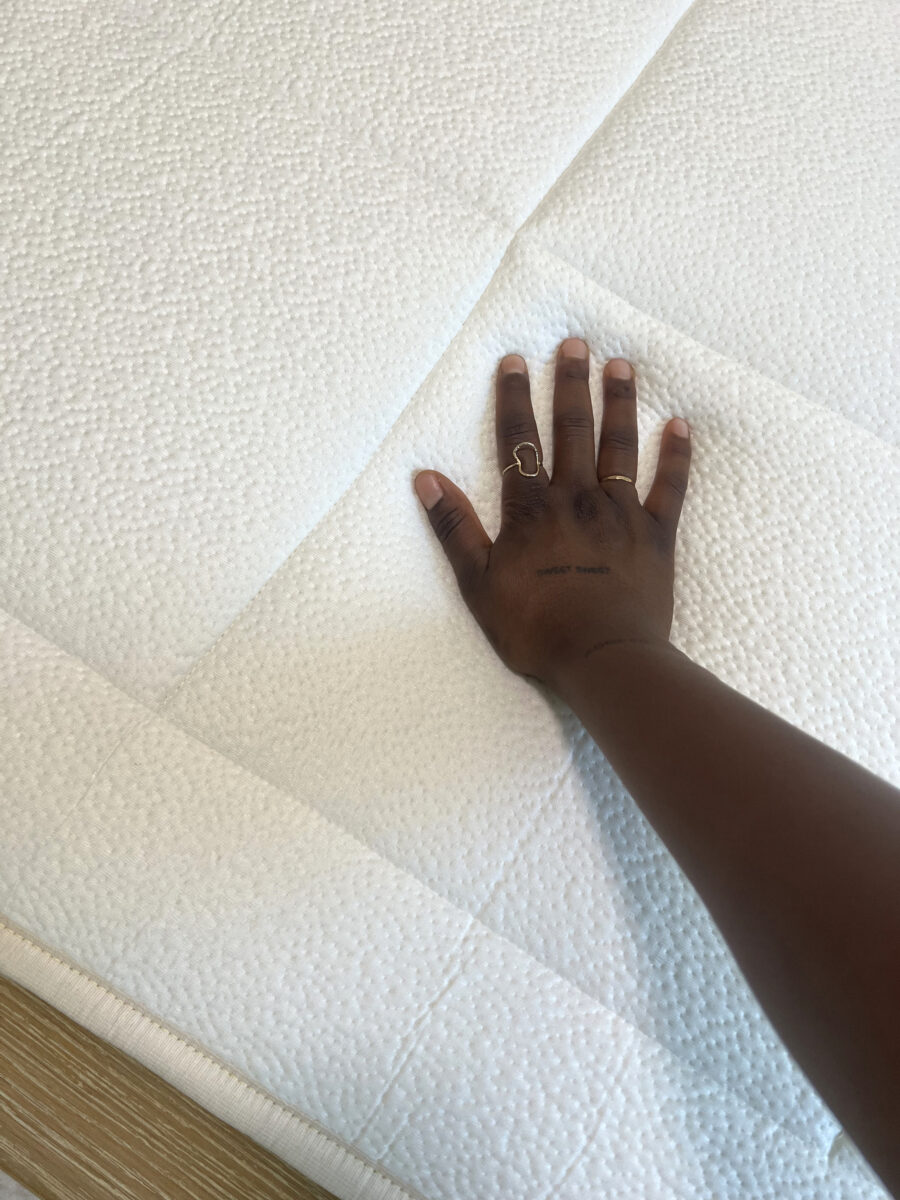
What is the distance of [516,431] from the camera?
64 centimetres

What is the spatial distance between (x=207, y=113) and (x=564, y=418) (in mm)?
355

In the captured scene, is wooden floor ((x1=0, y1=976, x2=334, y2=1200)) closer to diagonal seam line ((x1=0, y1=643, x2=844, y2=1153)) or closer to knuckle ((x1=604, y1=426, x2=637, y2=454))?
diagonal seam line ((x1=0, y1=643, x2=844, y2=1153))

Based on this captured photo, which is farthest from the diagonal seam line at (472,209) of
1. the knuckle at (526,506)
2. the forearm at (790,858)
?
the forearm at (790,858)

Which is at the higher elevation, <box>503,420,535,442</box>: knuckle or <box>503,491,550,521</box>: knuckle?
<box>503,420,535,442</box>: knuckle

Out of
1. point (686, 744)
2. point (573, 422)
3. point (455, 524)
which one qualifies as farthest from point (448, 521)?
point (686, 744)

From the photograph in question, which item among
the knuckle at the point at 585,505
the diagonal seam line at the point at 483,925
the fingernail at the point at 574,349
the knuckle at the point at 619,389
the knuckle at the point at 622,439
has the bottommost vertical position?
the diagonal seam line at the point at 483,925

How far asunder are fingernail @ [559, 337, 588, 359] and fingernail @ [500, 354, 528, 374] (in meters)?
0.03

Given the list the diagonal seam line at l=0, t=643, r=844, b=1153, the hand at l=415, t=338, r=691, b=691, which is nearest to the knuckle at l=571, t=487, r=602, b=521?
the hand at l=415, t=338, r=691, b=691

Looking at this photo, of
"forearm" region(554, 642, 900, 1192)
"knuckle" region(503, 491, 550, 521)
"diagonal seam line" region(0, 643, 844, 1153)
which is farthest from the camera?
"knuckle" region(503, 491, 550, 521)

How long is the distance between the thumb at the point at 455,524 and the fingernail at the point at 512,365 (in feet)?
0.32

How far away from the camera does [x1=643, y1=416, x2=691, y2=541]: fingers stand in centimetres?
63

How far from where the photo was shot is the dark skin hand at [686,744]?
376 millimetres

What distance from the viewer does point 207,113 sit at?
25.7 inches

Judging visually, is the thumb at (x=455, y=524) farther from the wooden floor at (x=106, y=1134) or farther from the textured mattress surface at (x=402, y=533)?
the wooden floor at (x=106, y=1134)
